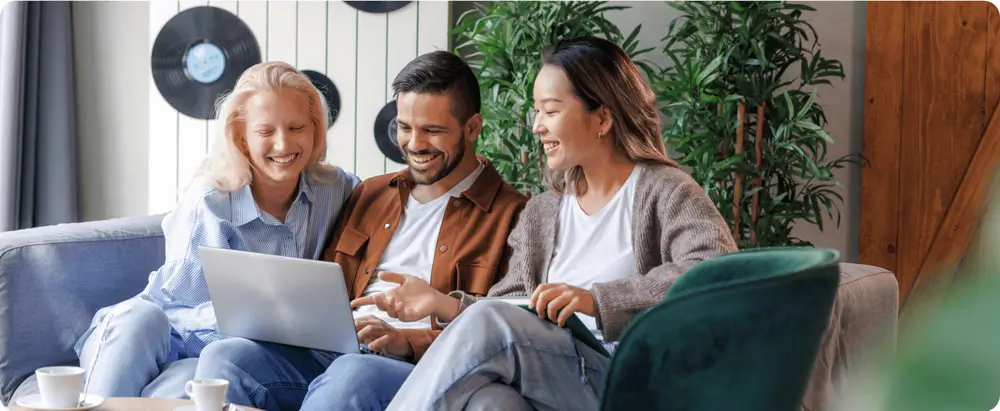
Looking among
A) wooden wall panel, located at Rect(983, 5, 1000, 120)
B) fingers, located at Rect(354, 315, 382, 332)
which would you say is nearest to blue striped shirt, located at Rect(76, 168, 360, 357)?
fingers, located at Rect(354, 315, 382, 332)

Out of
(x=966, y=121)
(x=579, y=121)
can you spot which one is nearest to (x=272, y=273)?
(x=579, y=121)

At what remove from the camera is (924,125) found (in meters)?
3.48

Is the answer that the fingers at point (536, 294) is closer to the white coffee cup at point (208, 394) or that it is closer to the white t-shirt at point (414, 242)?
the white coffee cup at point (208, 394)

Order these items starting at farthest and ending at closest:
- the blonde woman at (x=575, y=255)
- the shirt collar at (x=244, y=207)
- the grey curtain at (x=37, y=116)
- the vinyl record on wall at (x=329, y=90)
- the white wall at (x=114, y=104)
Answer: the white wall at (x=114, y=104)
the grey curtain at (x=37, y=116)
the vinyl record on wall at (x=329, y=90)
the shirt collar at (x=244, y=207)
the blonde woman at (x=575, y=255)

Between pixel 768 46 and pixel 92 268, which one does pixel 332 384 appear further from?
pixel 768 46

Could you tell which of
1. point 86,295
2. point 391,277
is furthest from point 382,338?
point 86,295

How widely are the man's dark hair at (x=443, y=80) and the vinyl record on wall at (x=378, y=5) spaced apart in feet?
4.42

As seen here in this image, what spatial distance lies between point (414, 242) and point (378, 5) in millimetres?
1547

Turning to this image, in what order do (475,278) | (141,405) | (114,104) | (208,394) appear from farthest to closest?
(114,104) < (475,278) < (141,405) < (208,394)

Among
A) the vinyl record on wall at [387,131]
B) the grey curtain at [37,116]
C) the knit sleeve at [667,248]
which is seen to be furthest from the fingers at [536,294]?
the grey curtain at [37,116]

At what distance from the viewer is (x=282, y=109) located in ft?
7.06

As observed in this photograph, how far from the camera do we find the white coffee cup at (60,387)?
131 centimetres

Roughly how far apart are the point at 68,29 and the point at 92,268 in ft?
7.16

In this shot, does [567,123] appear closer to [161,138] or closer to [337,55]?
[337,55]
